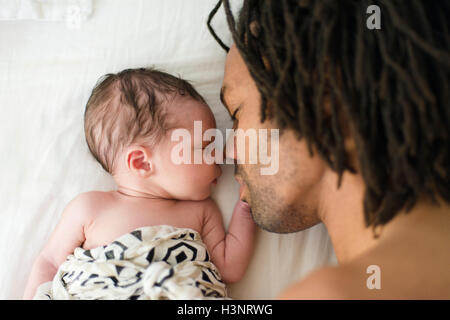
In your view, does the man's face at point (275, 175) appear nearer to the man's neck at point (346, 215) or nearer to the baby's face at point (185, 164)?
the man's neck at point (346, 215)

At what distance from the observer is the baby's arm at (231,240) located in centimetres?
126

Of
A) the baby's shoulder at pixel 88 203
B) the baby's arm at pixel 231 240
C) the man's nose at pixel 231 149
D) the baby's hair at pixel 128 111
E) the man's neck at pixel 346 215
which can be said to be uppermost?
the baby's hair at pixel 128 111

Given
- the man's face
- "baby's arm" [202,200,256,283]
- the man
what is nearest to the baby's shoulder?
"baby's arm" [202,200,256,283]

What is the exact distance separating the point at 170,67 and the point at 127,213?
0.52 m

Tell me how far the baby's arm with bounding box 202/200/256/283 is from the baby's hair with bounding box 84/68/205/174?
1.02ft

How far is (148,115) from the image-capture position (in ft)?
4.02

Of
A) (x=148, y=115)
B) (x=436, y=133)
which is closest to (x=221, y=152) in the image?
(x=148, y=115)

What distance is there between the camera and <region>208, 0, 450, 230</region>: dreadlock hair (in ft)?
2.67

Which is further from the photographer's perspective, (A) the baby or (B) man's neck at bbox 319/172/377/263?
→ (A) the baby

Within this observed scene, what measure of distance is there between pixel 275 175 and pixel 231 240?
34 cm

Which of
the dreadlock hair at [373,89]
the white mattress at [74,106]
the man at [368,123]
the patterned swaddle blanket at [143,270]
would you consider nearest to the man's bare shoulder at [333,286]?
the man at [368,123]

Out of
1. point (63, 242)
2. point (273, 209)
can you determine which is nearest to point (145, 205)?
point (63, 242)

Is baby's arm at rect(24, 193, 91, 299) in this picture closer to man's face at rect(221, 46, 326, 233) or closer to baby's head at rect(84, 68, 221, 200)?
baby's head at rect(84, 68, 221, 200)

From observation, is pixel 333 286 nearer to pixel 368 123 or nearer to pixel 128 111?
pixel 368 123
